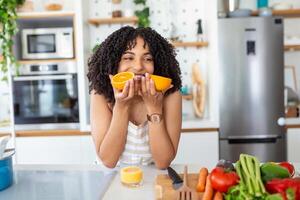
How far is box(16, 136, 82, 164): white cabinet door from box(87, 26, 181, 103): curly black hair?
1.32 meters

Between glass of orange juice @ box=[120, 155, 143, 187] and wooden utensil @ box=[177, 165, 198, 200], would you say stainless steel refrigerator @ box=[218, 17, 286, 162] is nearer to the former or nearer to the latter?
glass of orange juice @ box=[120, 155, 143, 187]

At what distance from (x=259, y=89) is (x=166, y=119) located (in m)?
1.48

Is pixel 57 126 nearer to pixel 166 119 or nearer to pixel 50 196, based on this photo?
pixel 166 119

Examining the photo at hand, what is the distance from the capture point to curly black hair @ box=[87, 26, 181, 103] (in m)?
1.29

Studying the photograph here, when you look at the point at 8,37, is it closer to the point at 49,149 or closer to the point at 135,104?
the point at 49,149

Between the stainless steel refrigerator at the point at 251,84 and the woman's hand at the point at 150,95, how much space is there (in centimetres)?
144

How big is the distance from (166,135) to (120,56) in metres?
0.36

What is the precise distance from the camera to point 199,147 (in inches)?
102

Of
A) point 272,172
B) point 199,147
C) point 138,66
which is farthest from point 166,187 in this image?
point 199,147

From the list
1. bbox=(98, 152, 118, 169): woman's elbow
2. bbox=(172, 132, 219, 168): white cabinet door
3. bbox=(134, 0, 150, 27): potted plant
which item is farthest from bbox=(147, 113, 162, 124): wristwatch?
bbox=(134, 0, 150, 27): potted plant

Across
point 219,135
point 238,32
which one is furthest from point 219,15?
point 219,135

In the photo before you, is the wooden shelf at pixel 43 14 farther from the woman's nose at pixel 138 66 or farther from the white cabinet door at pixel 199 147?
the woman's nose at pixel 138 66

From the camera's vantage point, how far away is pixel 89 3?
9.96 feet

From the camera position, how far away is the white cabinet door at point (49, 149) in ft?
8.62
